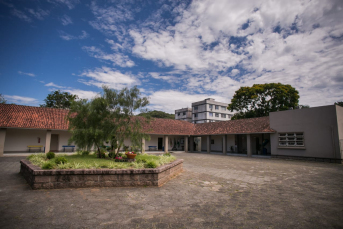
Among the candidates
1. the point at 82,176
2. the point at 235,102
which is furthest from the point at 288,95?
the point at 82,176

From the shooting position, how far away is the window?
A: 16400 millimetres

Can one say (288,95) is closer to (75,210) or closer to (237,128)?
(237,128)

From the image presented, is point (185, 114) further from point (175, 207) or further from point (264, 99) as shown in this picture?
point (175, 207)

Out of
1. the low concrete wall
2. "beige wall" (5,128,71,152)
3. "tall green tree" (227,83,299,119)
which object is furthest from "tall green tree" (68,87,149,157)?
"tall green tree" (227,83,299,119)

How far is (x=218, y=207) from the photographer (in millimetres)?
4742

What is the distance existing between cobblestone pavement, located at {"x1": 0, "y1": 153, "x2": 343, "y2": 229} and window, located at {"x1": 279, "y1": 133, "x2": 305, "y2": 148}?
10700mm

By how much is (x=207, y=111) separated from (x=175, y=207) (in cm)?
5178

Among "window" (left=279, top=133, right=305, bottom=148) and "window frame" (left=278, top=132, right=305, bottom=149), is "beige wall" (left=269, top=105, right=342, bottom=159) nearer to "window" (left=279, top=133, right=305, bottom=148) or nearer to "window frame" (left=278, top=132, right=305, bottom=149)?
"window frame" (left=278, top=132, right=305, bottom=149)

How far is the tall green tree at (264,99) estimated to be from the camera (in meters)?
29.3

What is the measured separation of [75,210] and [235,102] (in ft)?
108

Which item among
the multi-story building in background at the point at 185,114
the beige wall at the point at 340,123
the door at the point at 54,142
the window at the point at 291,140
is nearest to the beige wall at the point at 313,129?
the beige wall at the point at 340,123

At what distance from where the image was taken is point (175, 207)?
4.72 metres

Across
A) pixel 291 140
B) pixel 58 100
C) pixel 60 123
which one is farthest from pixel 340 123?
pixel 58 100

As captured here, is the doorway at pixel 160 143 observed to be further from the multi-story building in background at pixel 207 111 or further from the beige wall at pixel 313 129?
the multi-story building in background at pixel 207 111
